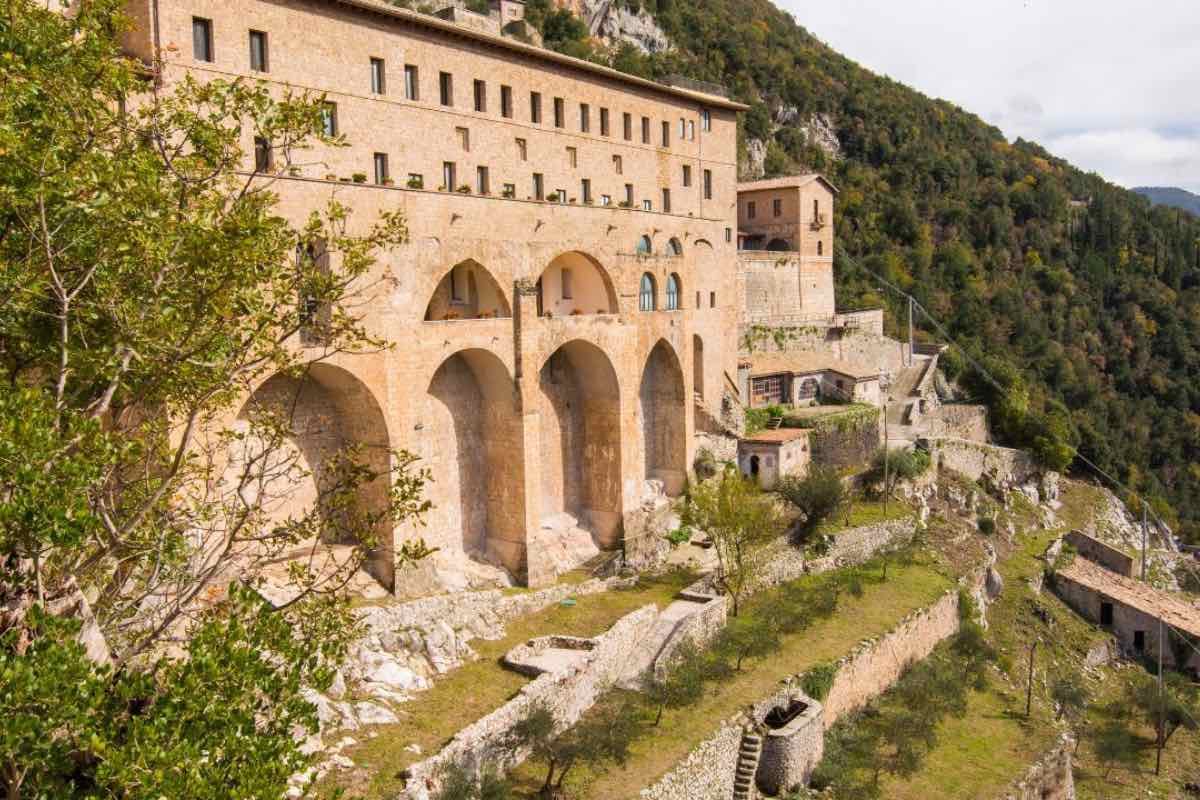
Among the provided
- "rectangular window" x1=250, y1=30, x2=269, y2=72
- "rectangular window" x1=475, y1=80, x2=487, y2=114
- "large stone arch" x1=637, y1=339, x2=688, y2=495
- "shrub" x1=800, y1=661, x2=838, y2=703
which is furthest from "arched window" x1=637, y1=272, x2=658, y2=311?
"shrub" x1=800, y1=661, x2=838, y2=703

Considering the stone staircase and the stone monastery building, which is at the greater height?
the stone monastery building

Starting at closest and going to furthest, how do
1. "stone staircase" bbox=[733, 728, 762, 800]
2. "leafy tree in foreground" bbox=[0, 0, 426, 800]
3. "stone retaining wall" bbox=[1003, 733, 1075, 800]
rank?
"leafy tree in foreground" bbox=[0, 0, 426, 800] → "stone staircase" bbox=[733, 728, 762, 800] → "stone retaining wall" bbox=[1003, 733, 1075, 800]

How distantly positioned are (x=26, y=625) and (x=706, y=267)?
34.6 metres

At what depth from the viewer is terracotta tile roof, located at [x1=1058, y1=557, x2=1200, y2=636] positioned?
40594 mm

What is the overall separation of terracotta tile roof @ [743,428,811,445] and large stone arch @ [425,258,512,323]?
1449 centimetres

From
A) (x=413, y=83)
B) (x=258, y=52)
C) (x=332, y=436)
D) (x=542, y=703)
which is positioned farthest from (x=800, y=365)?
(x=542, y=703)

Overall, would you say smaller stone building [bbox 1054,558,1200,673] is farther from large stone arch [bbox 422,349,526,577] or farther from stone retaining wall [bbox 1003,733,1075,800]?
large stone arch [bbox 422,349,526,577]

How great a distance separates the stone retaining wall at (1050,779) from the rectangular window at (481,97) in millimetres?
26816

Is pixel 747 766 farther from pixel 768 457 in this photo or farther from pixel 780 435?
pixel 780 435

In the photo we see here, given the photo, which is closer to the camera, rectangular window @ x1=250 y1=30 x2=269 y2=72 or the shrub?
the shrub

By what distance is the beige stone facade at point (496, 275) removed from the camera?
2395 cm

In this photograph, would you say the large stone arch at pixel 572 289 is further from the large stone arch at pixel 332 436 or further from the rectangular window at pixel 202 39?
the rectangular window at pixel 202 39

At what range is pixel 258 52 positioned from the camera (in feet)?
90.4

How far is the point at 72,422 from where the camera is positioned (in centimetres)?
962
